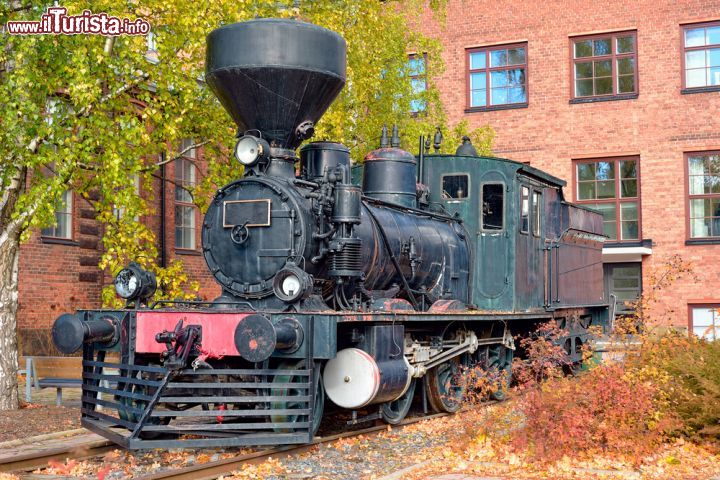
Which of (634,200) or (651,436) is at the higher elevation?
(634,200)

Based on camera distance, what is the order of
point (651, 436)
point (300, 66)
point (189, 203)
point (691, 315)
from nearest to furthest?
point (651, 436) → point (300, 66) → point (189, 203) → point (691, 315)

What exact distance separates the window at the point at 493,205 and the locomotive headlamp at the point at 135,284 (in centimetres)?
473

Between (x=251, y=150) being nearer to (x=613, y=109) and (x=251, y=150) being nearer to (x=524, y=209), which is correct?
(x=524, y=209)

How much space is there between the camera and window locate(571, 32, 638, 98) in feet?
76.0

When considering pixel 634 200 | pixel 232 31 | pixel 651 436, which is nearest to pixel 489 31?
pixel 634 200

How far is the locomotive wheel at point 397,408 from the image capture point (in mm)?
9039

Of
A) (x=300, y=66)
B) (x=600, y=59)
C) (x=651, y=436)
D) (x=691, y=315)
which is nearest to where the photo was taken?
(x=651, y=436)

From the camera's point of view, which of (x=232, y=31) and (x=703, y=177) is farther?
(x=703, y=177)

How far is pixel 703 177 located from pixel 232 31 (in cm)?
1691

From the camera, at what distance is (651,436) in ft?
23.9

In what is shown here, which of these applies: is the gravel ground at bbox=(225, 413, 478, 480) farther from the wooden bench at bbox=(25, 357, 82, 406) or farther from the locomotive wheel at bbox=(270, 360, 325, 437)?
A: the wooden bench at bbox=(25, 357, 82, 406)

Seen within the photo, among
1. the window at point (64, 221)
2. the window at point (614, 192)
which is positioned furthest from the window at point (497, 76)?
the window at point (64, 221)

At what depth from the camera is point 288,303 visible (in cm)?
765

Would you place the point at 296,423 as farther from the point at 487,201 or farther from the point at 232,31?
the point at 487,201
